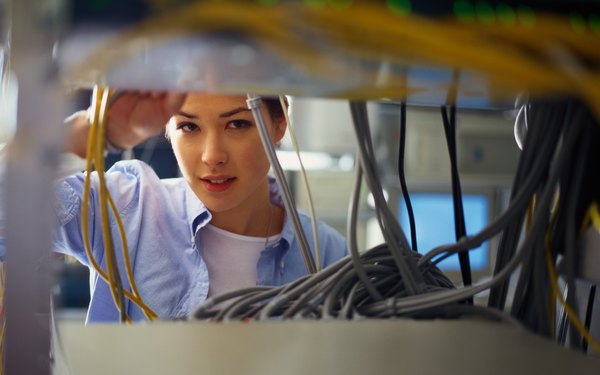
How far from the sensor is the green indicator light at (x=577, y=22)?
0.37 m

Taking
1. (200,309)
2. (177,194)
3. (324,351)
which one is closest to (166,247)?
(177,194)

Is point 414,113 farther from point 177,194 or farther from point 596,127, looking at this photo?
point 596,127

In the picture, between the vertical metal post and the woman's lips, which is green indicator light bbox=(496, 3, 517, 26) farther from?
the woman's lips

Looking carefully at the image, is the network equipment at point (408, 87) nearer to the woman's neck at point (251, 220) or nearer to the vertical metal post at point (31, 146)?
the vertical metal post at point (31, 146)

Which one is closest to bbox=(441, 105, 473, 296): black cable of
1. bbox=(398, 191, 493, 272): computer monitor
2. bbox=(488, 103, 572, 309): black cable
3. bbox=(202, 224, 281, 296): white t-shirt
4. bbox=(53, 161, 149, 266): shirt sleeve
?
bbox=(488, 103, 572, 309): black cable

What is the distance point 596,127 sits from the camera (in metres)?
0.57

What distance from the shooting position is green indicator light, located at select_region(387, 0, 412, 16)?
35 centimetres

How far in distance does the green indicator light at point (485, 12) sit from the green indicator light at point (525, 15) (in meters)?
0.02

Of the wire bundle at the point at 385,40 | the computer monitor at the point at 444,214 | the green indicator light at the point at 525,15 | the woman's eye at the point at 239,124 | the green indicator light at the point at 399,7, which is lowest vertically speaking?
the computer monitor at the point at 444,214

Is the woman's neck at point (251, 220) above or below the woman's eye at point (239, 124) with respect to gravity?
below

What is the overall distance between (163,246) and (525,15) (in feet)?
3.55

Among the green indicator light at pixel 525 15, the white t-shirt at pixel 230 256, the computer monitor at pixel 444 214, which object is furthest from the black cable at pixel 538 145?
the computer monitor at pixel 444 214

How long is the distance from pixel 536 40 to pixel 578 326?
1.23 feet

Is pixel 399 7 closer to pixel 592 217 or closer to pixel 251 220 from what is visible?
pixel 592 217
